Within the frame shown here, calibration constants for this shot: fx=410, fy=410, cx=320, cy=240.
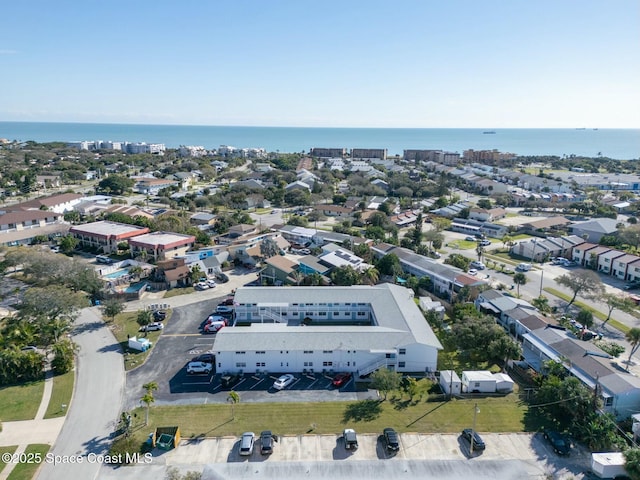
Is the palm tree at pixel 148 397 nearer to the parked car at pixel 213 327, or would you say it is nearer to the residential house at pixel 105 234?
the parked car at pixel 213 327

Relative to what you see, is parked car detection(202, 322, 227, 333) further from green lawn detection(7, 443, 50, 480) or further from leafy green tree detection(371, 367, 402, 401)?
leafy green tree detection(371, 367, 402, 401)

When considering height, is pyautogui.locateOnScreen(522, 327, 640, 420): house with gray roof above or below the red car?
above

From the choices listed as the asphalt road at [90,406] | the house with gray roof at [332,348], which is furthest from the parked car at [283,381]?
the asphalt road at [90,406]

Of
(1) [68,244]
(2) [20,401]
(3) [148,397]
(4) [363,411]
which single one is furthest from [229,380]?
(1) [68,244]

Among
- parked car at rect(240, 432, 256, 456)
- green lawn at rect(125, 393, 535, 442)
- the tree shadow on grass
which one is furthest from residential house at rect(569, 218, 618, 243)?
parked car at rect(240, 432, 256, 456)

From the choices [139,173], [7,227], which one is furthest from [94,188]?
[7,227]

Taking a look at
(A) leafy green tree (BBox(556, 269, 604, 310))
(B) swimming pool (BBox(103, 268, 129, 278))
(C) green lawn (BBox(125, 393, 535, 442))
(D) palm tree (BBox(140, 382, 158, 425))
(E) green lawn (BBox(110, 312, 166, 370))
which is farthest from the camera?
(B) swimming pool (BBox(103, 268, 129, 278))
